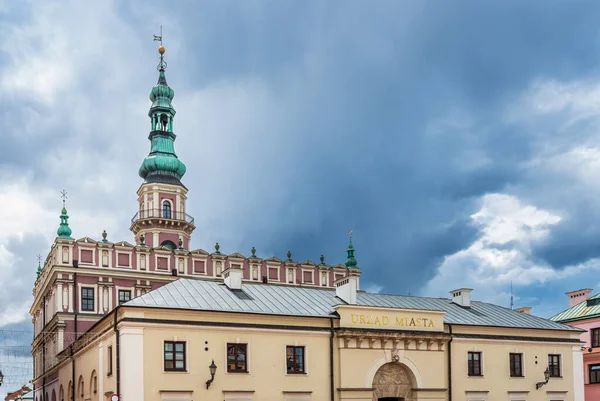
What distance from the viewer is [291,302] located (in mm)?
43031

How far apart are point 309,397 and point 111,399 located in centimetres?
1036

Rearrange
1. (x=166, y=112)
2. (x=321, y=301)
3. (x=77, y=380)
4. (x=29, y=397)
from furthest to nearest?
(x=29, y=397) < (x=166, y=112) < (x=77, y=380) < (x=321, y=301)

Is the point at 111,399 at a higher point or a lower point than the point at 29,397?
higher


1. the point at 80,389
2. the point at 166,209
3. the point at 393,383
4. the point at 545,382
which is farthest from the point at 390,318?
the point at 166,209

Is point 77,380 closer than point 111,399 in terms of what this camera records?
No

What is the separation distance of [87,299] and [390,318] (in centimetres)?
3052

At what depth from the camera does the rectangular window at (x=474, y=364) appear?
44375 millimetres

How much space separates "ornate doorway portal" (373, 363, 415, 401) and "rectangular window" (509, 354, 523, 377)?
23.3ft

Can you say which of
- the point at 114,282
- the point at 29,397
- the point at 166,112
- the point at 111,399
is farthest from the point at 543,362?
the point at 29,397

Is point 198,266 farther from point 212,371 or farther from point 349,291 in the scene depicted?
point 212,371

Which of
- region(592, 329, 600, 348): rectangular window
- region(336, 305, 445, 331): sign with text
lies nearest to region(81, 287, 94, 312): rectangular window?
region(336, 305, 445, 331): sign with text

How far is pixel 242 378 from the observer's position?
38.1 metres

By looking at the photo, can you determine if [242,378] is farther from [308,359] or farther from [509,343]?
[509,343]

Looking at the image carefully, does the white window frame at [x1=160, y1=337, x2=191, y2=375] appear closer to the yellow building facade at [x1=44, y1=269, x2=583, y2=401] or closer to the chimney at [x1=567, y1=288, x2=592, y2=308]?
the yellow building facade at [x1=44, y1=269, x2=583, y2=401]
